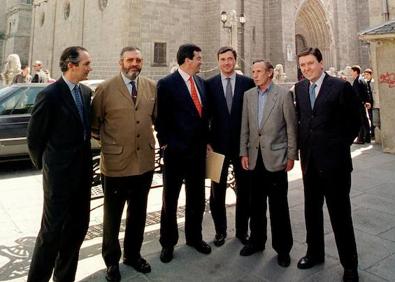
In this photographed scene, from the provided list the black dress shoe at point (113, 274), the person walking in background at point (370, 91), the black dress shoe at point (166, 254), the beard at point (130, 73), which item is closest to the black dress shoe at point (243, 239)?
the black dress shoe at point (166, 254)

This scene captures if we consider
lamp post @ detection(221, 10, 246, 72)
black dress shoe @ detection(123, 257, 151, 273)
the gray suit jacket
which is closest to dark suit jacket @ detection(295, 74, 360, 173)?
the gray suit jacket

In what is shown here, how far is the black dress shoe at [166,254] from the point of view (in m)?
3.57

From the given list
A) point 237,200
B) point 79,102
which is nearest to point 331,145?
point 237,200

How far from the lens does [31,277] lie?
283 cm

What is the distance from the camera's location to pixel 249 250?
372 cm

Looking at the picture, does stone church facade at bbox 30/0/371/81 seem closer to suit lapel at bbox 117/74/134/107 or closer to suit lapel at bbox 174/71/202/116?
suit lapel at bbox 174/71/202/116

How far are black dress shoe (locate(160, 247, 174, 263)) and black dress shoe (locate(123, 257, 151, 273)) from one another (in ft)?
0.69

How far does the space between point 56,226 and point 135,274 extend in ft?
3.12

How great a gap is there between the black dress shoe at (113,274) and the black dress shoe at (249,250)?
51.6 inches

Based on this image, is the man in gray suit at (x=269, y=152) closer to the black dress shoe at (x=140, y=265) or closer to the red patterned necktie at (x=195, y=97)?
the red patterned necktie at (x=195, y=97)

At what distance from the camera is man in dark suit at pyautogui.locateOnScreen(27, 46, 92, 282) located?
2812 millimetres

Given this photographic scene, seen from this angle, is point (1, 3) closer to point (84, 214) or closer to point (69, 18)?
point (69, 18)

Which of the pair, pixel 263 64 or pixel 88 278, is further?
pixel 263 64

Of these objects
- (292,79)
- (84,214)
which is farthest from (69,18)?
(84,214)
